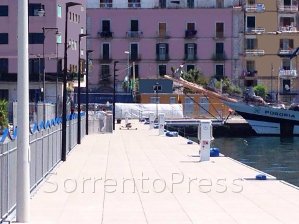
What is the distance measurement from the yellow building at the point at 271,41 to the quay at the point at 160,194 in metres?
75.0

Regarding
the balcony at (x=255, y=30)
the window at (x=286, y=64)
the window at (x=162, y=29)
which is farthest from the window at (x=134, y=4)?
the window at (x=286, y=64)

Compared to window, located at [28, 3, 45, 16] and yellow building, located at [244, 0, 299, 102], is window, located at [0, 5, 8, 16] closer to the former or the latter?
window, located at [28, 3, 45, 16]

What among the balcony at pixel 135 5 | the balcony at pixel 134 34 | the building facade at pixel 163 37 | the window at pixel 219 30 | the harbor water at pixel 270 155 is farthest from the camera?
the balcony at pixel 135 5

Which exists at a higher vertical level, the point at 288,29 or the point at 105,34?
the point at 288,29

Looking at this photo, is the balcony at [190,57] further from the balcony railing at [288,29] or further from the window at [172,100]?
the balcony railing at [288,29]

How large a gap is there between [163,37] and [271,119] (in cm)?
2502

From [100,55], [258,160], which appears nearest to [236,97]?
[100,55]

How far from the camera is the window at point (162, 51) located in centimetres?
11144

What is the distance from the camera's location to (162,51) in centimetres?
11156

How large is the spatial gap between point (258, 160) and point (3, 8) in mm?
42896

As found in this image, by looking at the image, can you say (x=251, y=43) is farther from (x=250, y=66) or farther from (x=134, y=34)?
(x=134, y=34)

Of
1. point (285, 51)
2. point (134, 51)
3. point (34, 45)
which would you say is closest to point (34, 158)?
point (34, 45)

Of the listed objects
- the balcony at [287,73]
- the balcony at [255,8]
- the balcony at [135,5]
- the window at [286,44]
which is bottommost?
the balcony at [287,73]

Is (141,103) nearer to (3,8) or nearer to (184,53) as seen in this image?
(184,53)
